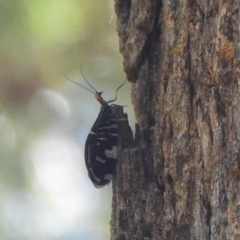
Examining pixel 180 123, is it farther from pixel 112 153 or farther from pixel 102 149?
pixel 102 149

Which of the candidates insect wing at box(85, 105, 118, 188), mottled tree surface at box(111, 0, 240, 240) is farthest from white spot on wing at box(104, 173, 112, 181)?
mottled tree surface at box(111, 0, 240, 240)

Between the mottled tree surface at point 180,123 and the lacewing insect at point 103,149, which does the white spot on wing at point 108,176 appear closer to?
the lacewing insect at point 103,149

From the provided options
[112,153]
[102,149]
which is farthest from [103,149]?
[112,153]

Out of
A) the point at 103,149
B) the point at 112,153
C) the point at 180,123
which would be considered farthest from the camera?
the point at 103,149

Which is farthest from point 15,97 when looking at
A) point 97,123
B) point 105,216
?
point 97,123

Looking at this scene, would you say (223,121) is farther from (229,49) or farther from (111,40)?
(111,40)

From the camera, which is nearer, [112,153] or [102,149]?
[112,153]
